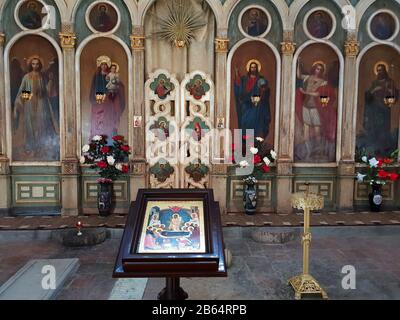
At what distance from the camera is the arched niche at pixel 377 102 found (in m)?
8.48

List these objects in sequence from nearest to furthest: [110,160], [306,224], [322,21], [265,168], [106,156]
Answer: [306,224] < [110,160] < [106,156] < [265,168] < [322,21]

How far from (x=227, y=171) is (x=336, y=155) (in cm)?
253

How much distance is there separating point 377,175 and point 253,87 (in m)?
3.32

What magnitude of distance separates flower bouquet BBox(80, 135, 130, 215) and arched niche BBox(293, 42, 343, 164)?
3898 mm

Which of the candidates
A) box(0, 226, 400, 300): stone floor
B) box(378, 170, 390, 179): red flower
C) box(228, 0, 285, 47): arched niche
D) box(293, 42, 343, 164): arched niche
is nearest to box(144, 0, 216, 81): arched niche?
box(228, 0, 285, 47): arched niche

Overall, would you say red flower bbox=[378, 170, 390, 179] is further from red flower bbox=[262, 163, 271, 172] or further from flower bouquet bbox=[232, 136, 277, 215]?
red flower bbox=[262, 163, 271, 172]

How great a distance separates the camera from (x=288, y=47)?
8188 millimetres

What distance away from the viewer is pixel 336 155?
28.3 feet

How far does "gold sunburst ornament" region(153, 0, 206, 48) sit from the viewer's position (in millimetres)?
8242

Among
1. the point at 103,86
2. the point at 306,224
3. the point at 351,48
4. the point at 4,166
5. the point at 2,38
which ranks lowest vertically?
the point at 306,224

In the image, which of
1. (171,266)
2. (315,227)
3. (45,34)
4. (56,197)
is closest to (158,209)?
(171,266)

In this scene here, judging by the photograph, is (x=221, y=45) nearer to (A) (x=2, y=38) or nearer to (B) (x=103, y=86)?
(B) (x=103, y=86)

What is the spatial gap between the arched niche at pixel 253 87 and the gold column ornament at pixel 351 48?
59.1 inches

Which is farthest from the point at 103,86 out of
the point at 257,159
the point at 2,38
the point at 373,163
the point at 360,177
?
the point at 373,163
